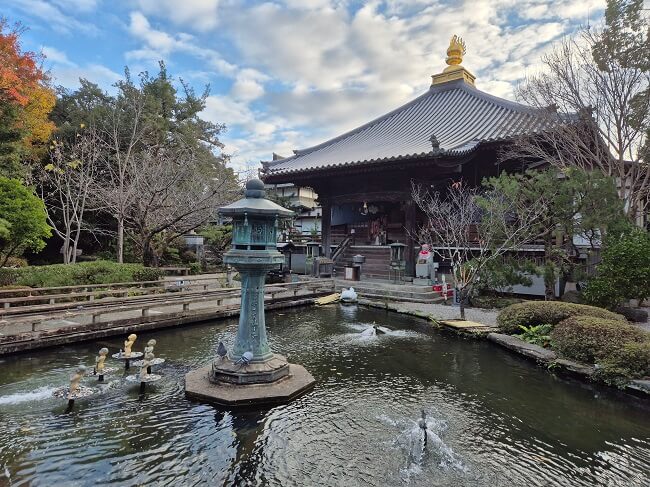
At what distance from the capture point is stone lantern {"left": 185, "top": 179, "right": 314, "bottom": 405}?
5.88m

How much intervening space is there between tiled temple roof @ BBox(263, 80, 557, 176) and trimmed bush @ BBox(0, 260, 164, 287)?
349 inches

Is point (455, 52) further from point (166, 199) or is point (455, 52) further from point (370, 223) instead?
point (166, 199)

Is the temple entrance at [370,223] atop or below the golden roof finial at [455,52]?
below

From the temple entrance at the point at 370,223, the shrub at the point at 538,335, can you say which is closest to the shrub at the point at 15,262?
the temple entrance at the point at 370,223

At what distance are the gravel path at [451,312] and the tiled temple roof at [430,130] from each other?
19.0 ft

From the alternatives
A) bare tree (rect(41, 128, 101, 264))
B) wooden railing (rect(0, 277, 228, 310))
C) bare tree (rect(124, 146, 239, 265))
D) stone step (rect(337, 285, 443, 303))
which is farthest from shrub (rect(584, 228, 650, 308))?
bare tree (rect(41, 128, 101, 264))

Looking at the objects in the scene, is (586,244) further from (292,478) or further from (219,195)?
(219,195)

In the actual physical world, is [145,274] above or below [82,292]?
above

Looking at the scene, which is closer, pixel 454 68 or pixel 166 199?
pixel 166 199

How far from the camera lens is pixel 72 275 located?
535 inches

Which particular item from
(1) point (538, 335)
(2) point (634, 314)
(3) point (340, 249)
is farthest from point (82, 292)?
(2) point (634, 314)

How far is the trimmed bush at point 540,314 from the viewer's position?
28.3ft

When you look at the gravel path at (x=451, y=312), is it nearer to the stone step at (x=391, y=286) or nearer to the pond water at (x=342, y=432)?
the stone step at (x=391, y=286)

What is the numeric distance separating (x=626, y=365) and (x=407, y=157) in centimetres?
1050
